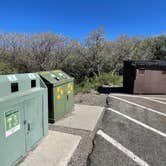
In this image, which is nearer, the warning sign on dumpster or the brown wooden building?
the warning sign on dumpster

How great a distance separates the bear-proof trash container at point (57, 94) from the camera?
4852 mm

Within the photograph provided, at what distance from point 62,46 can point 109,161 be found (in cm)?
1307

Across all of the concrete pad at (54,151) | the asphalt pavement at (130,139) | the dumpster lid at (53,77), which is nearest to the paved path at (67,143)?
the concrete pad at (54,151)

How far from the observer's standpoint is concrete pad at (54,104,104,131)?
16.6ft

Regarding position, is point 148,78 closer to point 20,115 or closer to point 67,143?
point 67,143

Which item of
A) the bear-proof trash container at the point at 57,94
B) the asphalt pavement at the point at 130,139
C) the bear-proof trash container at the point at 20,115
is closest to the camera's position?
the bear-proof trash container at the point at 20,115

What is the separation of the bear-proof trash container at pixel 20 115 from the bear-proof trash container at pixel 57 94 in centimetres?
78

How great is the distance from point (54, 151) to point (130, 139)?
1703 millimetres

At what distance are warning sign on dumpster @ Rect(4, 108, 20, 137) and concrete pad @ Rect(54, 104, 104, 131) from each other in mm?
2109

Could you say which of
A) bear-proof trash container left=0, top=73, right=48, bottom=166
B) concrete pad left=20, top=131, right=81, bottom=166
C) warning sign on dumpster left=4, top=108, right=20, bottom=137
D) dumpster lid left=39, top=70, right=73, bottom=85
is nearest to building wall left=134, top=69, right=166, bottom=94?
dumpster lid left=39, top=70, right=73, bottom=85

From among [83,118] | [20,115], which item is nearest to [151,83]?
[83,118]

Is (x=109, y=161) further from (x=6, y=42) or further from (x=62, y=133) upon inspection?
(x=6, y=42)

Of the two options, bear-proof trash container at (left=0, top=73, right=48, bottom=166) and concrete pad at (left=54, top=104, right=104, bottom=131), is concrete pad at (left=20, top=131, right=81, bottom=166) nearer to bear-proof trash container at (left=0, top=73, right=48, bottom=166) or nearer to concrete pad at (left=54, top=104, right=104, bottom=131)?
bear-proof trash container at (left=0, top=73, right=48, bottom=166)

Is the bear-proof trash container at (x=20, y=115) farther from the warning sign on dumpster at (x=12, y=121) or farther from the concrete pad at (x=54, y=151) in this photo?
the concrete pad at (x=54, y=151)
